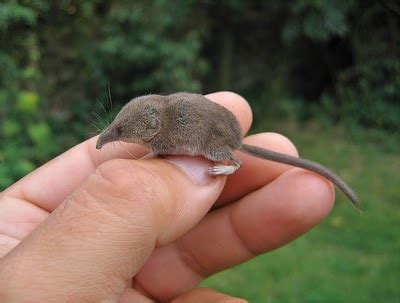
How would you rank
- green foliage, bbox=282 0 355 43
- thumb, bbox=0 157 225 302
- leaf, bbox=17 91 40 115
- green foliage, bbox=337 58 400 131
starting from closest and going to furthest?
thumb, bbox=0 157 225 302
leaf, bbox=17 91 40 115
green foliage, bbox=282 0 355 43
green foliage, bbox=337 58 400 131

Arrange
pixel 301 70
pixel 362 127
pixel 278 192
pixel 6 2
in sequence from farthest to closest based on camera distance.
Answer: pixel 301 70 → pixel 362 127 → pixel 6 2 → pixel 278 192

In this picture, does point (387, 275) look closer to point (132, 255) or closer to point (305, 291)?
point (305, 291)

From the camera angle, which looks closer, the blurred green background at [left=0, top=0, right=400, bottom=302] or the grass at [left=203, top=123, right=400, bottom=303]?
the grass at [left=203, top=123, right=400, bottom=303]

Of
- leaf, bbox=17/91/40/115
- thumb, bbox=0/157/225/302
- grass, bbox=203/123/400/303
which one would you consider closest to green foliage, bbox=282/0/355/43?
grass, bbox=203/123/400/303

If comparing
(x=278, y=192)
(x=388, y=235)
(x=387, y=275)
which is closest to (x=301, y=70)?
(x=388, y=235)

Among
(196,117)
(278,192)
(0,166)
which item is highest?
(196,117)

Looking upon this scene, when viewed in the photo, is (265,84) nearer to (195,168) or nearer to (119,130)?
(119,130)

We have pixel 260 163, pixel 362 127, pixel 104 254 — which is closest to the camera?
pixel 104 254

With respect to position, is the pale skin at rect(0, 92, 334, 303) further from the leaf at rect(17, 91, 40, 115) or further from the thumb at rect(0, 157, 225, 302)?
the leaf at rect(17, 91, 40, 115)
